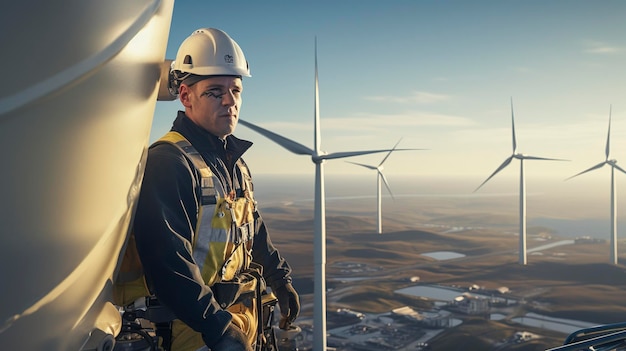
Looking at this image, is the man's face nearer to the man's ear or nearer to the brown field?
the man's ear

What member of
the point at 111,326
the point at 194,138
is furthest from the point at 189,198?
the point at 111,326

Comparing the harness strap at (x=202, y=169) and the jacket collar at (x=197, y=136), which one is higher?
the jacket collar at (x=197, y=136)

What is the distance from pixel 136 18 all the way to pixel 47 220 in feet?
3.74

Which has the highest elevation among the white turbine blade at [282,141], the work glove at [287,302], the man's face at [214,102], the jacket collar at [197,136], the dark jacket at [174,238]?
the white turbine blade at [282,141]

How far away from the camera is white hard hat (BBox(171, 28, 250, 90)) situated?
3830 mm

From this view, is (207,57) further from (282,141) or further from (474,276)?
(474,276)

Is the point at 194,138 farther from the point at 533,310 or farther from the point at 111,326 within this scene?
the point at 533,310

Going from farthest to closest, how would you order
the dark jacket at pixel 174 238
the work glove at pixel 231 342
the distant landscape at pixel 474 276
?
the distant landscape at pixel 474 276 < the work glove at pixel 231 342 < the dark jacket at pixel 174 238

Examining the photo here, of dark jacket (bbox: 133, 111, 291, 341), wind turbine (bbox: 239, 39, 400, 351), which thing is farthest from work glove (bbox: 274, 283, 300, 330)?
wind turbine (bbox: 239, 39, 400, 351)

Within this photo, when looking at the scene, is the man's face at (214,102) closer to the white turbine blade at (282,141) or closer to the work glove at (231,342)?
the work glove at (231,342)

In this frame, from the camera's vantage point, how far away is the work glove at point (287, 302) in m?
5.30

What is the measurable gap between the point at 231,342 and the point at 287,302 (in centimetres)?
166

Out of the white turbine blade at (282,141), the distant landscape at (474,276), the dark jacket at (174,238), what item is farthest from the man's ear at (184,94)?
the distant landscape at (474,276)

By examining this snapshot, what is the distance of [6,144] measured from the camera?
216 centimetres
